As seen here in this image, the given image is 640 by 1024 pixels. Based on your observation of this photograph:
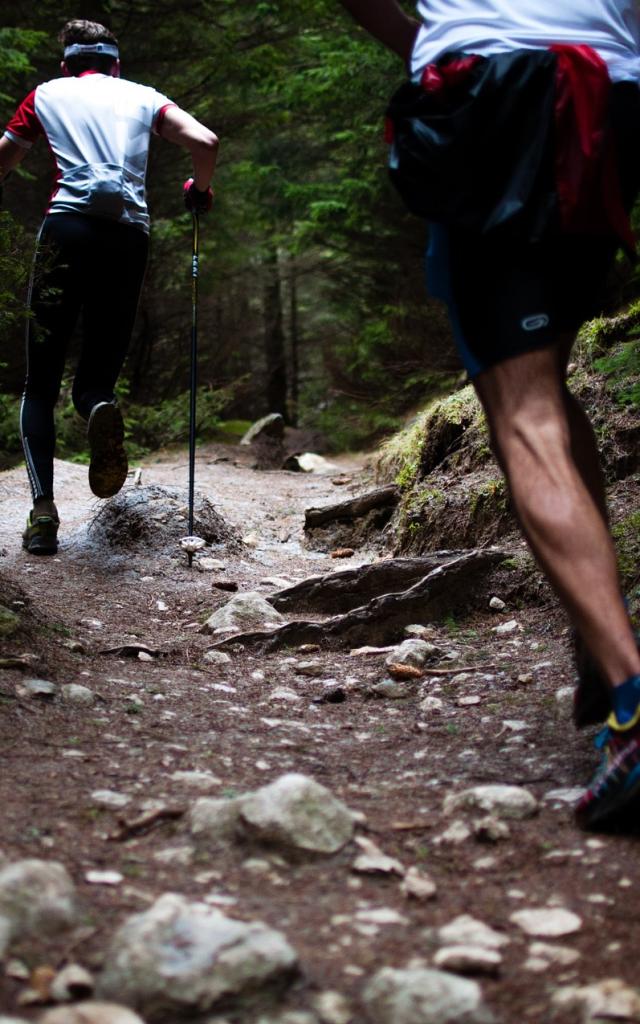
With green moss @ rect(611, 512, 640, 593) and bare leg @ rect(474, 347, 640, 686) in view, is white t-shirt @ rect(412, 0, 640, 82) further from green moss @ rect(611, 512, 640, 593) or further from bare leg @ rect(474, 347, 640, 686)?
green moss @ rect(611, 512, 640, 593)

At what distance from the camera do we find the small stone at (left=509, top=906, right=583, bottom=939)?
1337 millimetres

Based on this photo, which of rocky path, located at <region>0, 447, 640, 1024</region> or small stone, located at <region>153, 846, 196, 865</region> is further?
small stone, located at <region>153, 846, 196, 865</region>

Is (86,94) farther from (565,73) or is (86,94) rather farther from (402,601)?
(565,73)

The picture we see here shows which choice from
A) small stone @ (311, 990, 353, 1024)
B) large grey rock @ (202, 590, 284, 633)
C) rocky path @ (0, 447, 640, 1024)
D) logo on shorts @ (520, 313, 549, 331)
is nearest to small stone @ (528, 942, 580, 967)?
rocky path @ (0, 447, 640, 1024)

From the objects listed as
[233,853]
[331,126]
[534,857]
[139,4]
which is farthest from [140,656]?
[331,126]

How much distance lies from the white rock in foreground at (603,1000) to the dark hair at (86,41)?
489cm

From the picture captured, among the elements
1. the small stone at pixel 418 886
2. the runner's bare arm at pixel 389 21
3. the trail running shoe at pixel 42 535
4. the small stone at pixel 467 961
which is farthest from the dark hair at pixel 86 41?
the small stone at pixel 467 961

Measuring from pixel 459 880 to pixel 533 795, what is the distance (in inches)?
15.0

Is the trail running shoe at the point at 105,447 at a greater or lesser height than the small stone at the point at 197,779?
lesser

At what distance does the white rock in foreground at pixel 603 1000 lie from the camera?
1127 mm

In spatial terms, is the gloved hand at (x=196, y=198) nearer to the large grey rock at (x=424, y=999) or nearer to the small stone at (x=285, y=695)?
the small stone at (x=285, y=695)

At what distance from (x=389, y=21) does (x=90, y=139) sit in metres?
2.85

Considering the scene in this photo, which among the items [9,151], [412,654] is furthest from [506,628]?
[9,151]

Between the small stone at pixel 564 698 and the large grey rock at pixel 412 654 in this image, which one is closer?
the small stone at pixel 564 698
